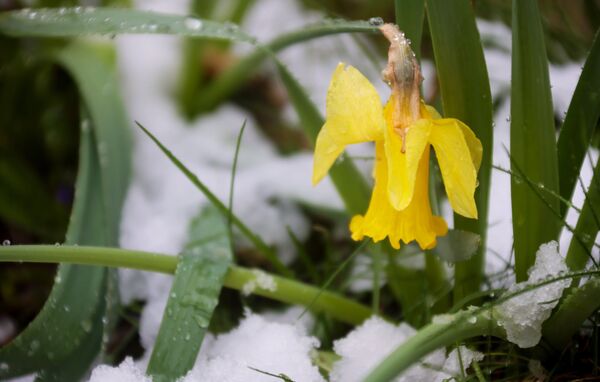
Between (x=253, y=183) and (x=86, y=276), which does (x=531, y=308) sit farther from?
(x=253, y=183)

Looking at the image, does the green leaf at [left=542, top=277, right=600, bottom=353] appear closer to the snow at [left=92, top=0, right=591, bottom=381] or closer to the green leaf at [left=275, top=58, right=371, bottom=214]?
the snow at [left=92, top=0, right=591, bottom=381]

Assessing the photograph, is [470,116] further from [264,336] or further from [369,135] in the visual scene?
[264,336]

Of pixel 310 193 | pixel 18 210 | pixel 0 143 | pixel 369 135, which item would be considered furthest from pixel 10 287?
pixel 369 135

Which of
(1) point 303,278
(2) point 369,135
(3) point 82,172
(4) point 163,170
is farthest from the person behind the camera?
(4) point 163,170

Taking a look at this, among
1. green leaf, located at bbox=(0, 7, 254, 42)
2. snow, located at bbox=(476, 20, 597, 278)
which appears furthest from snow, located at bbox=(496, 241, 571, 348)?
green leaf, located at bbox=(0, 7, 254, 42)

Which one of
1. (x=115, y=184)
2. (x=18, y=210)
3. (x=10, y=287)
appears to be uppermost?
(x=115, y=184)

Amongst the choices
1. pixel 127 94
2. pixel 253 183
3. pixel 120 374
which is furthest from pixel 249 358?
pixel 127 94

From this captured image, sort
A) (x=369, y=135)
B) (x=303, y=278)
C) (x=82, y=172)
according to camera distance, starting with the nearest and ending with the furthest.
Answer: (x=369, y=135) < (x=82, y=172) < (x=303, y=278)
